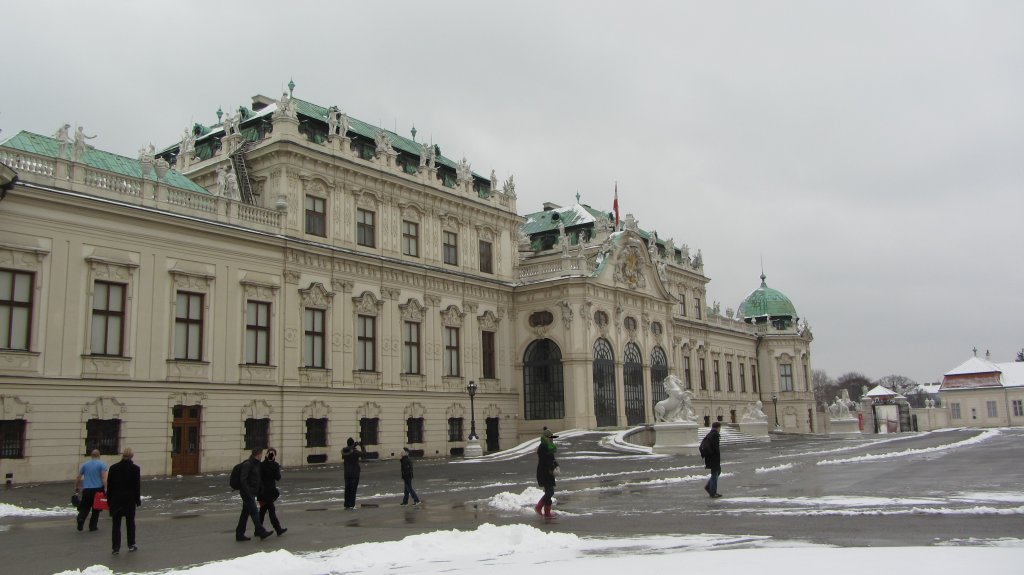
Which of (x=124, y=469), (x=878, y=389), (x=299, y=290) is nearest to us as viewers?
(x=124, y=469)

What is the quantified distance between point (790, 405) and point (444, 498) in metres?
67.6

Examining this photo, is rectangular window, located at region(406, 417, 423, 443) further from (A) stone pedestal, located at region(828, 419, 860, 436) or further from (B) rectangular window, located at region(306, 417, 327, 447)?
(A) stone pedestal, located at region(828, 419, 860, 436)

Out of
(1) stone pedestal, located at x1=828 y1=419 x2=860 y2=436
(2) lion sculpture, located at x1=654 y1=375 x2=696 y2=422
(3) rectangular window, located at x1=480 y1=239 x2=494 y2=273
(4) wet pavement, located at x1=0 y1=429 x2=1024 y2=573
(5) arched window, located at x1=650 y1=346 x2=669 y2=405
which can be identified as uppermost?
(3) rectangular window, located at x1=480 y1=239 x2=494 y2=273

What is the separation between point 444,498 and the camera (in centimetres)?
1998

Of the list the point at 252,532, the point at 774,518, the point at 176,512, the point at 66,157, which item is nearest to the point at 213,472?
the point at 66,157

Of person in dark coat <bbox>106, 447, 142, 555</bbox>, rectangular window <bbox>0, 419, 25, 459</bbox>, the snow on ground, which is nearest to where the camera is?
the snow on ground

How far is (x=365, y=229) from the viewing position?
4181 cm

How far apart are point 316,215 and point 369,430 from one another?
1013 centimetres

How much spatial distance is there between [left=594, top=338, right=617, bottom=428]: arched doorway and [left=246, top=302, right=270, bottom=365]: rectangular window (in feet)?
66.9

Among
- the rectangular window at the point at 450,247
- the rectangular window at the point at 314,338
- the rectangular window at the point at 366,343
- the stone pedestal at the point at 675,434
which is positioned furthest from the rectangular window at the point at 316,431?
the stone pedestal at the point at 675,434

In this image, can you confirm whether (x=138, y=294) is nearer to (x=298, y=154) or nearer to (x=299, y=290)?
(x=299, y=290)

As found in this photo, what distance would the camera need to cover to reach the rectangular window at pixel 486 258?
49125mm

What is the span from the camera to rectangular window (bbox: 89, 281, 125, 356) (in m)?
30.1

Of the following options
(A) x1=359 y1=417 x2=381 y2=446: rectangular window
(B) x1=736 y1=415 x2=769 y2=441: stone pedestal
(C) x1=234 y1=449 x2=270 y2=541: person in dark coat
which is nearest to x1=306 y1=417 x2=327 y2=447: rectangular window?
(A) x1=359 y1=417 x2=381 y2=446: rectangular window
